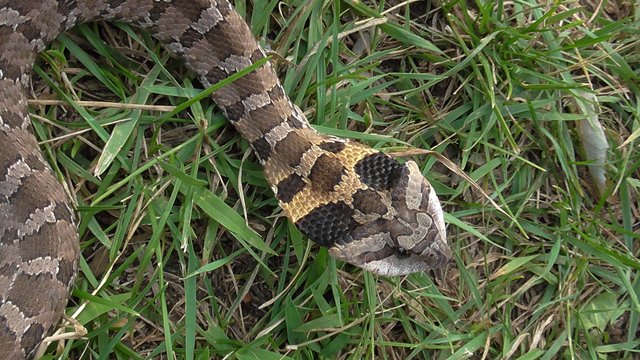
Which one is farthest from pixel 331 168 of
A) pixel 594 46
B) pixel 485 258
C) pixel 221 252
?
pixel 594 46

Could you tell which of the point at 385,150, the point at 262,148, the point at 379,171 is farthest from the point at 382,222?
the point at 262,148

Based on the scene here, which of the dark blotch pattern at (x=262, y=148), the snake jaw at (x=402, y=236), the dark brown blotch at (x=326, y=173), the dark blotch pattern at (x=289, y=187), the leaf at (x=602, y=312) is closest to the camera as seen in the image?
the snake jaw at (x=402, y=236)

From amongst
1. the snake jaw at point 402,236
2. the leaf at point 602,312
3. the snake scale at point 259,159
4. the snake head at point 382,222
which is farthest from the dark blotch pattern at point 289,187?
the leaf at point 602,312

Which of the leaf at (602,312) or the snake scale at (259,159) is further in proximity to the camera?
the leaf at (602,312)

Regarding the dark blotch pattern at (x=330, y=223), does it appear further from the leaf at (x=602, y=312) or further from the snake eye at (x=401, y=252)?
the leaf at (x=602, y=312)

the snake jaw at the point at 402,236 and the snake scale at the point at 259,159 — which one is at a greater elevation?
the snake scale at the point at 259,159

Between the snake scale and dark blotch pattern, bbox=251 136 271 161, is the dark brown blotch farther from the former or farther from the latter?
dark blotch pattern, bbox=251 136 271 161
